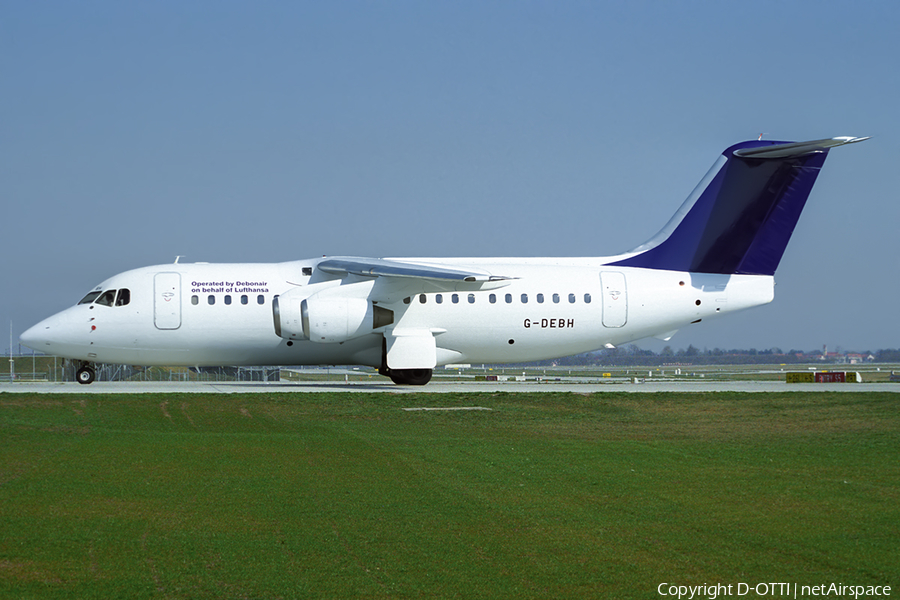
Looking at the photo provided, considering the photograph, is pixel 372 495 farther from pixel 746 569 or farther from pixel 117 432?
pixel 117 432

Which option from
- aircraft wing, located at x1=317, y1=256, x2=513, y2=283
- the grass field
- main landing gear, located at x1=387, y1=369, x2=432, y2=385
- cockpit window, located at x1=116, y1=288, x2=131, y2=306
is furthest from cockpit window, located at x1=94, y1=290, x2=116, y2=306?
the grass field

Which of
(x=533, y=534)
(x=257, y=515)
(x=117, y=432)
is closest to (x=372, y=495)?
(x=257, y=515)

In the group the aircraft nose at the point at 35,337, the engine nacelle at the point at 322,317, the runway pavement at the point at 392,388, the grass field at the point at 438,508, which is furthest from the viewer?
the aircraft nose at the point at 35,337

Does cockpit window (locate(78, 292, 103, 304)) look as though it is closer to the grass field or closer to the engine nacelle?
the engine nacelle

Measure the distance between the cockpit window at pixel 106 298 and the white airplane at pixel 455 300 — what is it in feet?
0.14

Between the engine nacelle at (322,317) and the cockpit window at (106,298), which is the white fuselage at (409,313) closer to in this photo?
the cockpit window at (106,298)

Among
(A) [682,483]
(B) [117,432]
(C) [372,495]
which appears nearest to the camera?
(C) [372,495]

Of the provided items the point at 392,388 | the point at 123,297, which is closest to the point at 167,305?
the point at 123,297

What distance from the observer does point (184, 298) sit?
87.7ft

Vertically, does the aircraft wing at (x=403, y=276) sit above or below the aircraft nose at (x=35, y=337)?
above

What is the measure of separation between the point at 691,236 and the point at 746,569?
74.2 feet

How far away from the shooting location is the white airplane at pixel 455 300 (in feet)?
86.8

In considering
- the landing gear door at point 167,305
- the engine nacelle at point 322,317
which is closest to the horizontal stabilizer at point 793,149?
the engine nacelle at point 322,317

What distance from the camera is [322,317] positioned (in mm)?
25469
